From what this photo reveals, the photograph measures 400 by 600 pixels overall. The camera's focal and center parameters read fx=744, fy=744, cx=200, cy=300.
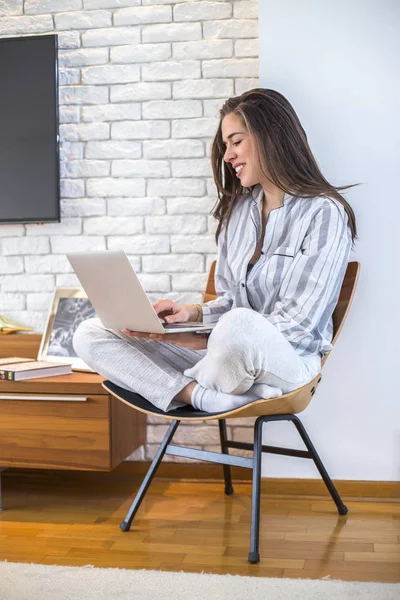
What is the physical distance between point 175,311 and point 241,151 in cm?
53

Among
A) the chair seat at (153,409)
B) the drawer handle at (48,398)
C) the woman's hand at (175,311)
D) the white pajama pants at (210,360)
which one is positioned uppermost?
the woman's hand at (175,311)

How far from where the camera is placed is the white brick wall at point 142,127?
279cm

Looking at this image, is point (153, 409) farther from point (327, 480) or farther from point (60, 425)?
point (327, 480)

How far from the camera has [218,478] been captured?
2.75 m

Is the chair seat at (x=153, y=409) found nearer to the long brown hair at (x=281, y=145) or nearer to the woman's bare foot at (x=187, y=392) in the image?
the woman's bare foot at (x=187, y=392)

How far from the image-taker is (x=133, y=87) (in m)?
2.85

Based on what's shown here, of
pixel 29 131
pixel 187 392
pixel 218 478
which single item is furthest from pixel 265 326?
pixel 29 131

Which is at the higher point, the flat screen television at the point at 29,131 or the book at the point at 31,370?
the flat screen television at the point at 29,131

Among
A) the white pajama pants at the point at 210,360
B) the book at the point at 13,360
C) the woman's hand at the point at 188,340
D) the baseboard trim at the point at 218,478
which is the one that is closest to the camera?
the white pajama pants at the point at 210,360

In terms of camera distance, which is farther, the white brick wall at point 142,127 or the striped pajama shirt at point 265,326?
the white brick wall at point 142,127

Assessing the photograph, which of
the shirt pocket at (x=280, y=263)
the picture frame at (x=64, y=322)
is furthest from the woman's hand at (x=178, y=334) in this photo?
the picture frame at (x=64, y=322)

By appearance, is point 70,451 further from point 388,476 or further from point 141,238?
point 388,476

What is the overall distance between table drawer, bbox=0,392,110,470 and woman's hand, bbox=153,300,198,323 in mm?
348

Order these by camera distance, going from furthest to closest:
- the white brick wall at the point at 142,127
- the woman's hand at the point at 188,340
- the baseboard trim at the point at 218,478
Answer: the white brick wall at the point at 142,127 → the baseboard trim at the point at 218,478 → the woman's hand at the point at 188,340
